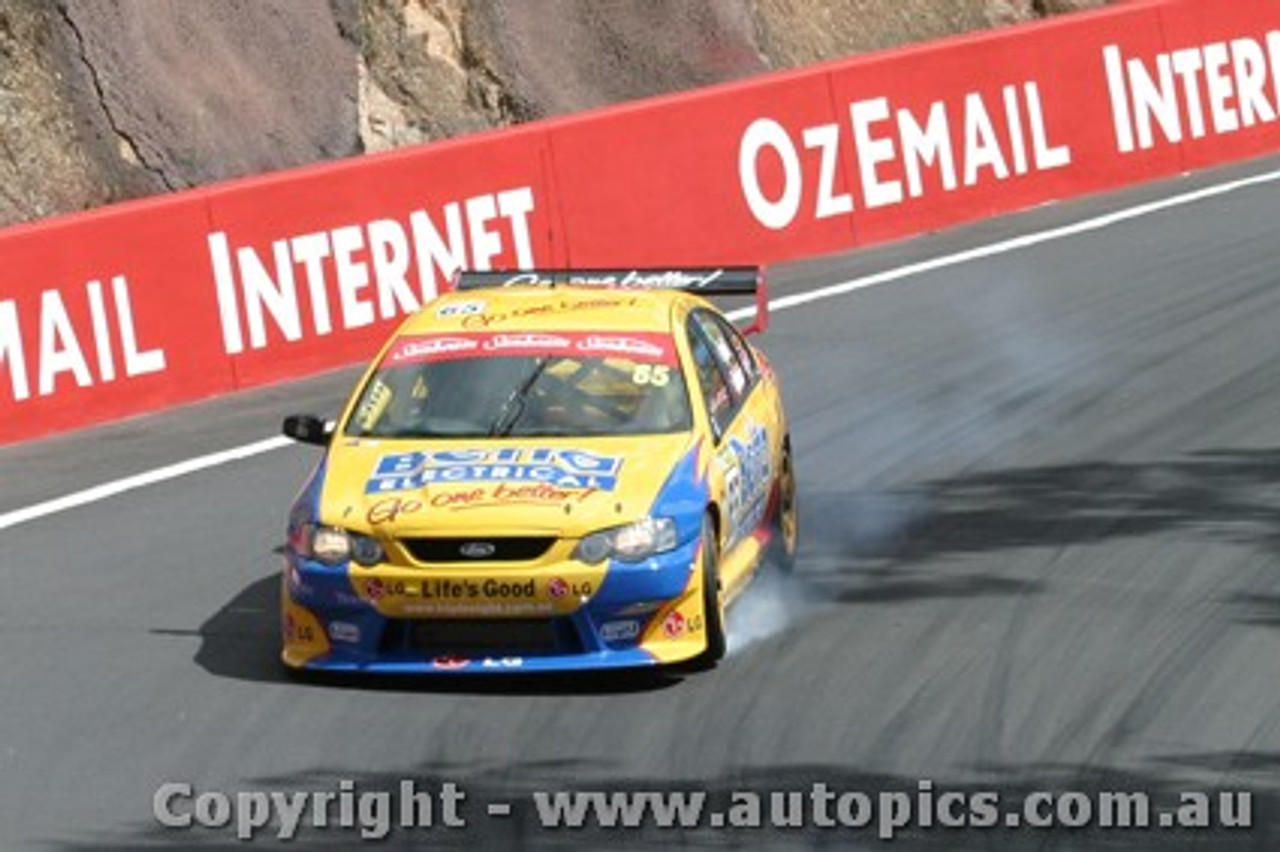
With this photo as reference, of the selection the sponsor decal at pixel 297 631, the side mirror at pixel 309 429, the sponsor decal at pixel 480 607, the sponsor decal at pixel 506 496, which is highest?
the side mirror at pixel 309 429

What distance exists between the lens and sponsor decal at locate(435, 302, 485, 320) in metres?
16.0

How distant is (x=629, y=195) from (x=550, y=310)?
8423 mm

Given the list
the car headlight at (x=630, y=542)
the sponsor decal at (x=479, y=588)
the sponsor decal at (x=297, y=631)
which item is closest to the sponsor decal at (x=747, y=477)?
the car headlight at (x=630, y=542)

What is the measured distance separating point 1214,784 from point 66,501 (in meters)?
8.13

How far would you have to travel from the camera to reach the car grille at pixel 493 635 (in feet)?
46.1

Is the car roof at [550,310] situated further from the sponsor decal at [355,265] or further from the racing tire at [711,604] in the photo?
the sponsor decal at [355,265]

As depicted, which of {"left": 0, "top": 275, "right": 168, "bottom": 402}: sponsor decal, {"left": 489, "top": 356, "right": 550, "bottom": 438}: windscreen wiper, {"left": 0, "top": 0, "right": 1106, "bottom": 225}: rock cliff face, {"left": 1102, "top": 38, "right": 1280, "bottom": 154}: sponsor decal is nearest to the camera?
{"left": 489, "top": 356, "right": 550, "bottom": 438}: windscreen wiper

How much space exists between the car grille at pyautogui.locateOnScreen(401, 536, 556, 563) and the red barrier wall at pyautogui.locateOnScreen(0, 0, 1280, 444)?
269 inches

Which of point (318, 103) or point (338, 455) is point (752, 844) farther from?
point (318, 103)

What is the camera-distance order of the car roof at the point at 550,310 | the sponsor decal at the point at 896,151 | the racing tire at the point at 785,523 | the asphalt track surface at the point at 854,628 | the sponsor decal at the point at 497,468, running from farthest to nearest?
the sponsor decal at the point at 896,151 → the racing tire at the point at 785,523 → the car roof at the point at 550,310 → the sponsor decal at the point at 497,468 → the asphalt track surface at the point at 854,628

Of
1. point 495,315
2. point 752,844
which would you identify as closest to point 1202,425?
point 495,315

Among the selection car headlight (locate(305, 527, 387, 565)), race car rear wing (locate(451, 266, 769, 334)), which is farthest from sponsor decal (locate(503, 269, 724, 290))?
car headlight (locate(305, 527, 387, 565))

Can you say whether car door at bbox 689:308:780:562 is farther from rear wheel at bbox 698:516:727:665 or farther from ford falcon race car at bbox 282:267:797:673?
Result: rear wheel at bbox 698:516:727:665

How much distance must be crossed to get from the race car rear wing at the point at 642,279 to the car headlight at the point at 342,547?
8.67 ft
